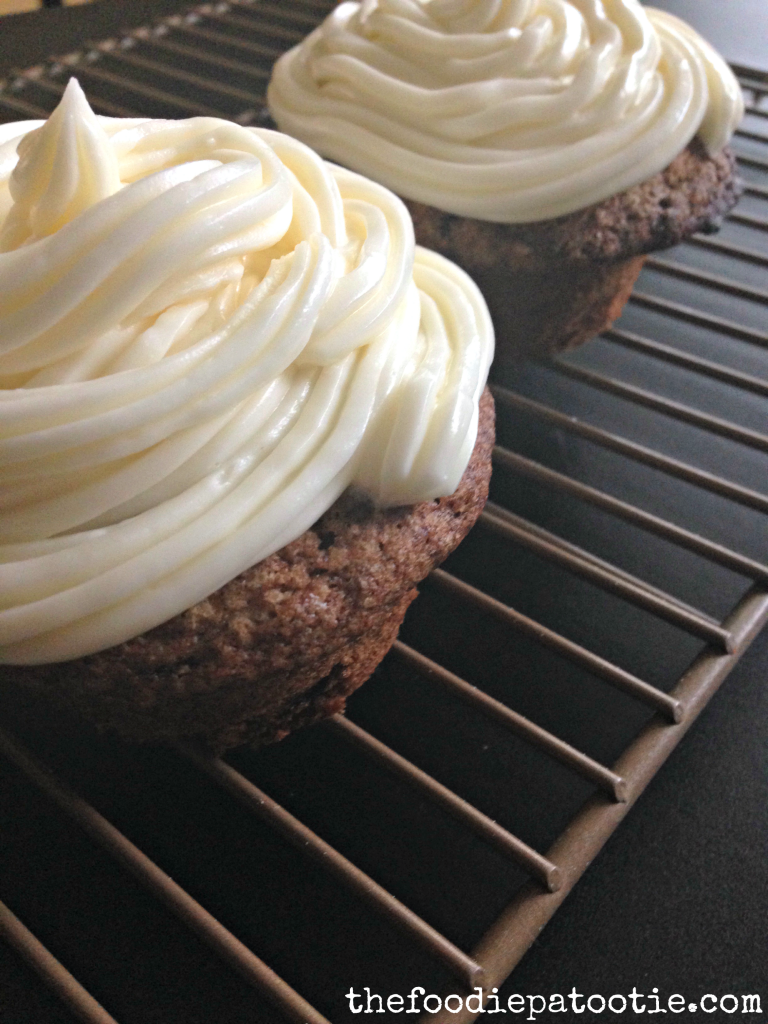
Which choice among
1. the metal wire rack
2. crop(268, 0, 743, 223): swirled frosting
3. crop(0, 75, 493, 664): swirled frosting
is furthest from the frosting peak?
crop(268, 0, 743, 223): swirled frosting

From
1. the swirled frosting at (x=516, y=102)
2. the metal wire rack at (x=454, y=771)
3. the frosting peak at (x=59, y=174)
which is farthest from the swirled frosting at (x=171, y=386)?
the swirled frosting at (x=516, y=102)

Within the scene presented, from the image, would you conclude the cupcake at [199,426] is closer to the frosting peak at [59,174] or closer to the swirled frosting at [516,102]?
the frosting peak at [59,174]

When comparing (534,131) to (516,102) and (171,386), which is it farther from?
(171,386)

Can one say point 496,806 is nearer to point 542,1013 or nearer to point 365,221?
point 542,1013

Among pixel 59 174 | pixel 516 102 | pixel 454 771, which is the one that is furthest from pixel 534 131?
pixel 454 771

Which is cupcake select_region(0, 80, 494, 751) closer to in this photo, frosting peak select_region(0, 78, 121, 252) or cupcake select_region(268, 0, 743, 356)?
frosting peak select_region(0, 78, 121, 252)

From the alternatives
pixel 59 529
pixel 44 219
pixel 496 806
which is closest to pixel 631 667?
pixel 496 806
